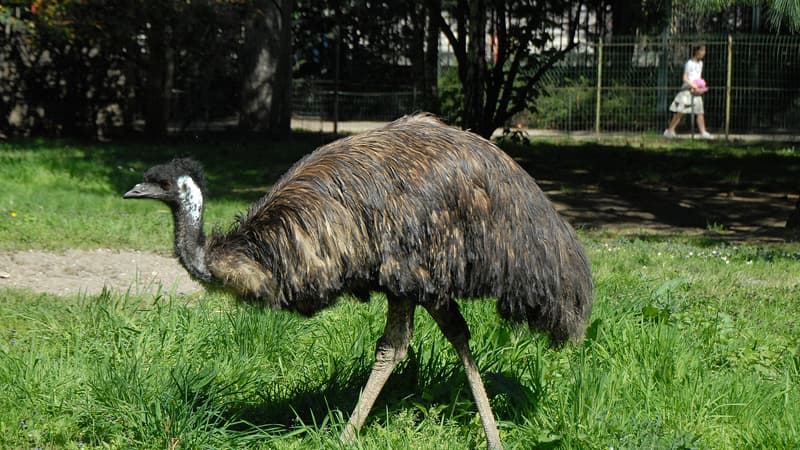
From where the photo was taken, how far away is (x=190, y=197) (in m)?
4.48

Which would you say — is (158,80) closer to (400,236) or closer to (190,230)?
(190,230)

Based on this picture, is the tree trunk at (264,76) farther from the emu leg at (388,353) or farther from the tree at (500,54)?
the emu leg at (388,353)

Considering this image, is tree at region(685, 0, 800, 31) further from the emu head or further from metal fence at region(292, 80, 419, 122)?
metal fence at region(292, 80, 419, 122)

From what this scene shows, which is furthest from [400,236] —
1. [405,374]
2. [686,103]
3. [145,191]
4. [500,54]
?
[686,103]

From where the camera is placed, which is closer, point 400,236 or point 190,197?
point 400,236

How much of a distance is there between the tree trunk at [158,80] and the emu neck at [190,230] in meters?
14.5

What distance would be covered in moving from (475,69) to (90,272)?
7291 mm

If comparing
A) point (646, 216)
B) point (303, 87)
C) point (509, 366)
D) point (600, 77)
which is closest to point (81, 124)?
point (303, 87)

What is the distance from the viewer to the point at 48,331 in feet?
20.2

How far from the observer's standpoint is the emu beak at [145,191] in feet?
14.7

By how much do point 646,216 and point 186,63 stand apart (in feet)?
38.2

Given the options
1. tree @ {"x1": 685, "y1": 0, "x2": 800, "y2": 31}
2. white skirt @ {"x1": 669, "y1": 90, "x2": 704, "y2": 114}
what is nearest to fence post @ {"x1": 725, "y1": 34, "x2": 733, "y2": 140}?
white skirt @ {"x1": 669, "y1": 90, "x2": 704, "y2": 114}

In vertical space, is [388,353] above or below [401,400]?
above

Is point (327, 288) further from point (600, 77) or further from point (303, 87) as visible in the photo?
point (303, 87)
